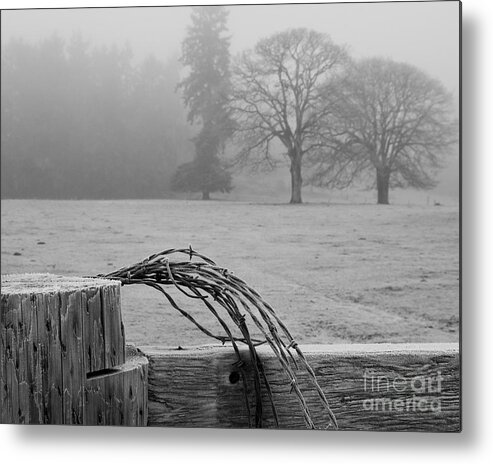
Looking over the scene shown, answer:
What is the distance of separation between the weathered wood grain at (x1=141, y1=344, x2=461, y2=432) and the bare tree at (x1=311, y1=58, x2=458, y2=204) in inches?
16.5

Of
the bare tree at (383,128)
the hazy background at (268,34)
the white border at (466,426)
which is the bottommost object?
the white border at (466,426)

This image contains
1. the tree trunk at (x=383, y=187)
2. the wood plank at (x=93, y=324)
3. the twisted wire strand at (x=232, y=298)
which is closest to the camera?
the wood plank at (x=93, y=324)

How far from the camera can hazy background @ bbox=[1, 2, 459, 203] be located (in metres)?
2.00

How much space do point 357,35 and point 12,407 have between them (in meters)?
1.24

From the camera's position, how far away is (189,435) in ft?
6.81

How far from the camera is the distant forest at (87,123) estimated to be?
214 cm

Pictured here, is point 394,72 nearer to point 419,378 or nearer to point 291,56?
point 291,56

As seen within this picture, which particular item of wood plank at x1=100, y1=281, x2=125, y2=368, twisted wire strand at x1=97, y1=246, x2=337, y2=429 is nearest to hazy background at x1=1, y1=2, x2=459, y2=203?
twisted wire strand at x1=97, y1=246, x2=337, y2=429

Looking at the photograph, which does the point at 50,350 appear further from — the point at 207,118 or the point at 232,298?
the point at 207,118

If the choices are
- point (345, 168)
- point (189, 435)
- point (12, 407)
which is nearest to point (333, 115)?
point (345, 168)

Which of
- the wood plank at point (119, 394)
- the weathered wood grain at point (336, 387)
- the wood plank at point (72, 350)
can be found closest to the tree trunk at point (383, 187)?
the weathered wood grain at point (336, 387)

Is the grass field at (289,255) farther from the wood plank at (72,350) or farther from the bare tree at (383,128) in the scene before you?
the wood plank at (72,350)

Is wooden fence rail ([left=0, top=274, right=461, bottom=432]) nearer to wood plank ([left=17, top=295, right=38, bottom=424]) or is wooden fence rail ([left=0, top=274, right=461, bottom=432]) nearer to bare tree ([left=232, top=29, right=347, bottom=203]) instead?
wood plank ([left=17, top=295, right=38, bottom=424])

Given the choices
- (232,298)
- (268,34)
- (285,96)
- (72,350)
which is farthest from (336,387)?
(268,34)
